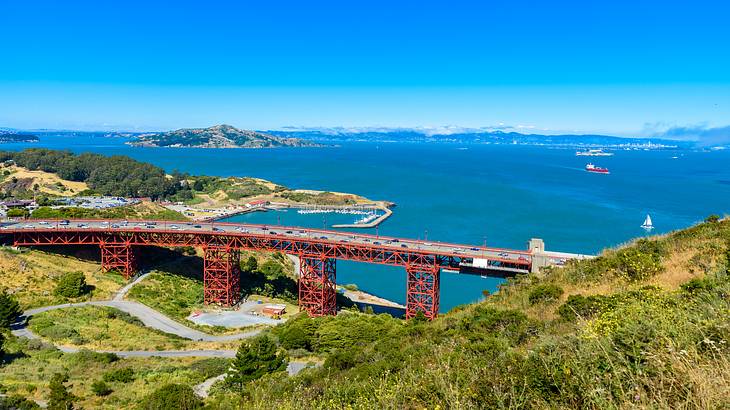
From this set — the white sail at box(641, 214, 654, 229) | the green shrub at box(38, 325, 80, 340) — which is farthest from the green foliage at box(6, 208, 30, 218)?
the white sail at box(641, 214, 654, 229)

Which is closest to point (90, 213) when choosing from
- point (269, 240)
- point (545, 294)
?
point (269, 240)

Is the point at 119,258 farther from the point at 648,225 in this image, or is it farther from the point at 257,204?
the point at 648,225

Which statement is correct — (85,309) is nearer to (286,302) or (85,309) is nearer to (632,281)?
(286,302)

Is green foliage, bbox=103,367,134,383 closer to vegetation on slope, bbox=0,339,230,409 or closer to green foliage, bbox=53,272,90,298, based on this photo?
vegetation on slope, bbox=0,339,230,409

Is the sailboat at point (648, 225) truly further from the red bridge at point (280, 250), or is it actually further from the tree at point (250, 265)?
the tree at point (250, 265)

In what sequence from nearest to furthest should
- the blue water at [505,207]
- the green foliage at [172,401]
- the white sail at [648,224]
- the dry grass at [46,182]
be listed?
the green foliage at [172,401] → the blue water at [505,207] → the white sail at [648,224] → the dry grass at [46,182]

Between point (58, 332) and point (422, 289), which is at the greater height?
point (58, 332)

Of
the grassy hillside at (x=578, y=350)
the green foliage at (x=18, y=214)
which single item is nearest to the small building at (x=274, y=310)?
the grassy hillside at (x=578, y=350)
